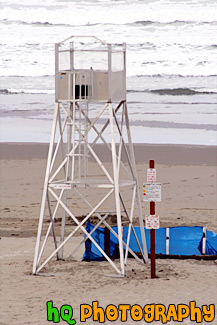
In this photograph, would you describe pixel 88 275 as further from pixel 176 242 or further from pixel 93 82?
pixel 93 82

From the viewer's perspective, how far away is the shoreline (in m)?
44.3

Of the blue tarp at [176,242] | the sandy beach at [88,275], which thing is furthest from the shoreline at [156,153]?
the blue tarp at [176,242]

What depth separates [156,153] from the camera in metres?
47.0

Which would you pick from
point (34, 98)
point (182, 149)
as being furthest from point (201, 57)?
point (182, 149)

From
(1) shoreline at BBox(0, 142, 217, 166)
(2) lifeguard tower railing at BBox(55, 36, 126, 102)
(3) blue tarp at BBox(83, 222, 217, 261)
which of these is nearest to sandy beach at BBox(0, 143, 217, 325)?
(3) blue tarp at BBox(83, 222, 217, 261)

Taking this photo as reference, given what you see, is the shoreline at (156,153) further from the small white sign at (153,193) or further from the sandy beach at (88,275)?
the small white sign at (153,193)

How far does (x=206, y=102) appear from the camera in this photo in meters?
66.1

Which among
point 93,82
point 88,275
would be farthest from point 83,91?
point 88,275

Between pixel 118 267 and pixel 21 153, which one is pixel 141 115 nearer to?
pixel 21 153

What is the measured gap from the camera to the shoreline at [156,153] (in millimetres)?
44344

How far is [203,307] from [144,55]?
61.2 m

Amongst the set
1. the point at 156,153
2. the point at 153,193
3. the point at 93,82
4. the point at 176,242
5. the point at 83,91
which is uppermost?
the point at 93,82

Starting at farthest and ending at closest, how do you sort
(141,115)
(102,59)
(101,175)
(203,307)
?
1. (141,115)
2. (101,175)
3. (102,59)
4. (203,307)

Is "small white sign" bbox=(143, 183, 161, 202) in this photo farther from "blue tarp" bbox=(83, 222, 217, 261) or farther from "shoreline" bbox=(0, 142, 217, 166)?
"shoreline" bbox=(0, 142, 217, 166)
